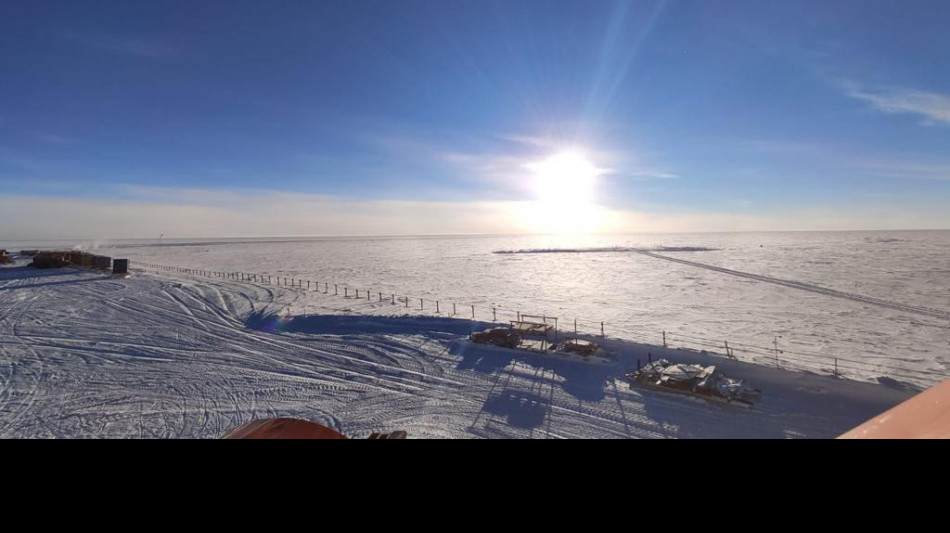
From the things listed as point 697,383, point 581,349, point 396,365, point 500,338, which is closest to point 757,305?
point 581,349

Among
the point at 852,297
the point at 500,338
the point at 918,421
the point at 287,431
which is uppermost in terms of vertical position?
the point at 918,421

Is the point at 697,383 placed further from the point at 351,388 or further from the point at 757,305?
the point at 757,305

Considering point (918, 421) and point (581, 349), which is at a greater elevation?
point (918, 421)

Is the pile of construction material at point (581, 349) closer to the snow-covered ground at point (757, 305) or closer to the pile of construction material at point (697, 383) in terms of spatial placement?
the pile of construction material at point (697, 383)

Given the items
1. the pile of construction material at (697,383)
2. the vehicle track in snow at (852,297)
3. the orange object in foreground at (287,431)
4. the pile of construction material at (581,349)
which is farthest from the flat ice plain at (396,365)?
the orange object in foreground at (287,431)

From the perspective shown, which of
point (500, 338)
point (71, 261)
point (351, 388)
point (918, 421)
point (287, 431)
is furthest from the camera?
point (71, 261)

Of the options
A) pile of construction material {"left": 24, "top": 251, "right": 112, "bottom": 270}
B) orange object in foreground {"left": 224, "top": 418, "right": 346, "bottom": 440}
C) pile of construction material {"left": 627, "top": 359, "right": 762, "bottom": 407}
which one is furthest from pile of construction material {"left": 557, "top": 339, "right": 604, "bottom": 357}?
pile of construction material {"left": 24, "top": 251, "right": 112, "bottom": 270}

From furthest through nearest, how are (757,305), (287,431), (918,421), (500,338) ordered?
1. (757,305)
2. (500,338)
3. (287,431)
4. (918,421)
